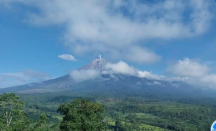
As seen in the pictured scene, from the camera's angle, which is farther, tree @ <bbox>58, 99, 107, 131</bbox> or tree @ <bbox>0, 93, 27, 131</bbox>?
tree @ <bbox>0, 93, 27, 131</bbox>

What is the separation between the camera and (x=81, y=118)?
15.2m

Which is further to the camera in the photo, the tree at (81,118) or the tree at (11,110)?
the tree at (11,110)

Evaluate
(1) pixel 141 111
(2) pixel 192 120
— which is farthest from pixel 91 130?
(1) pixel 141 111

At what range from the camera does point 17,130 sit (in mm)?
13562

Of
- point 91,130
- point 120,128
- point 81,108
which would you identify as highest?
point 81,108

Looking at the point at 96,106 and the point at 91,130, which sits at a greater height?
the point at 96,106

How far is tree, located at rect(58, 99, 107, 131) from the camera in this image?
14336mm

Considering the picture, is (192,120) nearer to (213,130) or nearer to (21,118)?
(21,118)

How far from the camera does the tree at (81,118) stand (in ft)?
47.0

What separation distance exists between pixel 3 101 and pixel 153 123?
59.9 metres

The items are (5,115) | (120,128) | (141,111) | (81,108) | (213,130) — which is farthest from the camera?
(141,111)

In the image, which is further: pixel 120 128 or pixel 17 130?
pixel 120 128

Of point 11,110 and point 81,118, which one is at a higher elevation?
point 11,110

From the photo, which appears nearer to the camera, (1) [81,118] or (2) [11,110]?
(2) [11,110]
